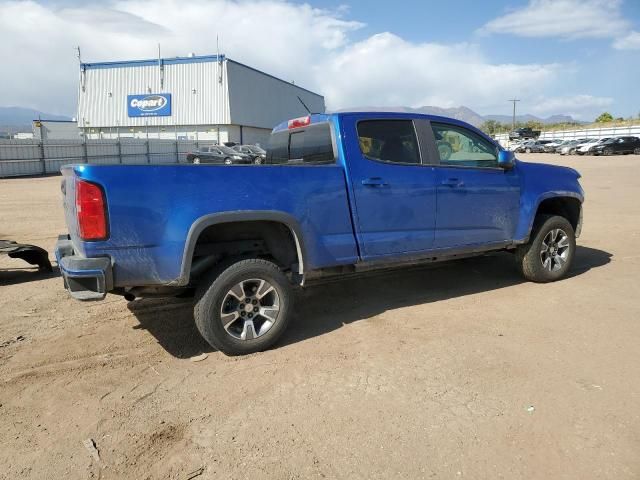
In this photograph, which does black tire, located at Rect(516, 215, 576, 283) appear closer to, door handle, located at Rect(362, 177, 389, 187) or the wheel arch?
the wheel arch

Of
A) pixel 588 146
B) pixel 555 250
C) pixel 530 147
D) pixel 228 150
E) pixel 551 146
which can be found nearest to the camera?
pixel 555 250

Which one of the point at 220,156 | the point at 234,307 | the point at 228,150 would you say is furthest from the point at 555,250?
the point at 228,150

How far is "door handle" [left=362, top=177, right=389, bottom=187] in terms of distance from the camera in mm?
4418

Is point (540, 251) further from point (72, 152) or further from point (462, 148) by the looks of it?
point (72, 152)

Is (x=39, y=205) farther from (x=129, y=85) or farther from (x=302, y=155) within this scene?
(x=129, y=85)

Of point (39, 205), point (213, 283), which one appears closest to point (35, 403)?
point (213, 283)

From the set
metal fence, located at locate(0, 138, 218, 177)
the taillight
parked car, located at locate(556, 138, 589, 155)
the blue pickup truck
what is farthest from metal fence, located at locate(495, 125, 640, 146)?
the taillight

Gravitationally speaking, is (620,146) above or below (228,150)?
below

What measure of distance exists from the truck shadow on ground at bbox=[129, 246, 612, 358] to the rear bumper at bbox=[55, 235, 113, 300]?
3.06 feet

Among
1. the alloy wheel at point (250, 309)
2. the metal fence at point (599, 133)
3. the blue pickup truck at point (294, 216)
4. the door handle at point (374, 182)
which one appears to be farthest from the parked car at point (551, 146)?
the alloy wheel at point (250, 309)

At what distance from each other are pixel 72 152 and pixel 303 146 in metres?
31.3

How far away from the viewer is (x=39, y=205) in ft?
46.2

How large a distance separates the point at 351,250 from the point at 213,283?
126 cm

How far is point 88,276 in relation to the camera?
3416mm
